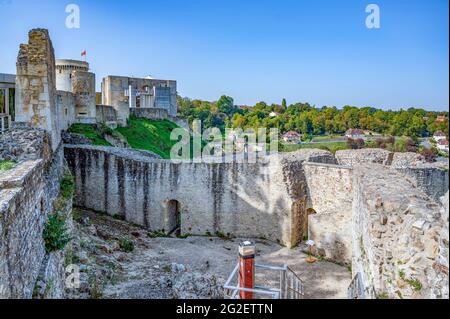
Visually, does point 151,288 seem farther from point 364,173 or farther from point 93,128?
point 93,128

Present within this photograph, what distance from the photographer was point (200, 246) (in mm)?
16312

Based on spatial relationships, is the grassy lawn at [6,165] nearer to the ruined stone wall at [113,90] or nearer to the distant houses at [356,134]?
the ruined stone wall at [113,90]

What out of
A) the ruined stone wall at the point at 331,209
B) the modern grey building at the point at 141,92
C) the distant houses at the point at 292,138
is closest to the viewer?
the ruined stone wall at the point at 331,209

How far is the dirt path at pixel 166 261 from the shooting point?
11.4m

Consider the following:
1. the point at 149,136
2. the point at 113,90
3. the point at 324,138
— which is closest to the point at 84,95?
the point at 149,136

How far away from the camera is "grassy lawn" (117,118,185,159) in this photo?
32.4 m

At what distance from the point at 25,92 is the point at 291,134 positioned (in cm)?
4226

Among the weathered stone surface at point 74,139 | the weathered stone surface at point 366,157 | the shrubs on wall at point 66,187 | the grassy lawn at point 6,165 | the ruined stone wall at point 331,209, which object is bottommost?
the ruined stone wall at point 331,209

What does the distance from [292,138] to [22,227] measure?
46.9 meters

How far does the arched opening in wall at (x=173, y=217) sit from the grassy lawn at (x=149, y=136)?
1169cm

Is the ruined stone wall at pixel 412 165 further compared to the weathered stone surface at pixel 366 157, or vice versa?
the weathered stone surface at pixel 366 157

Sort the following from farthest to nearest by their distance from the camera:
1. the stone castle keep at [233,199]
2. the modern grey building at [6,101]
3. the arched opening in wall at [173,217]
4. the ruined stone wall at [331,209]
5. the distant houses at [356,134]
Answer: the distant houses at [356,134] < the arched opening in wall at [173,217] < the modern grey building at [6,101] < the ruined stone wall at [331,209] < the stone castle keep at [233,199]

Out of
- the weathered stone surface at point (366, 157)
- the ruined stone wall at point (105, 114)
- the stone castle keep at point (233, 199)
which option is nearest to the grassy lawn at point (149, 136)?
the ruined stone wall at point (105, 114)
